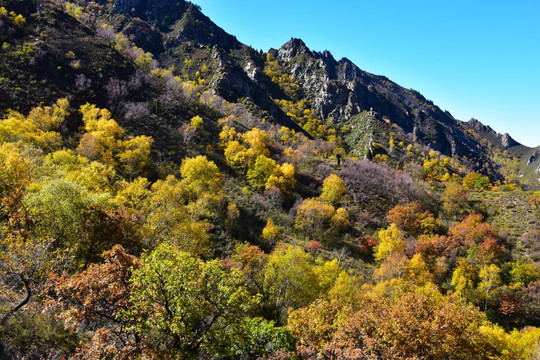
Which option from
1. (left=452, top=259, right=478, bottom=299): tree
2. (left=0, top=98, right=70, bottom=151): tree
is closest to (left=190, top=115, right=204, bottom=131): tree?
(left=0, top=98, right=70, bottom=151): tree

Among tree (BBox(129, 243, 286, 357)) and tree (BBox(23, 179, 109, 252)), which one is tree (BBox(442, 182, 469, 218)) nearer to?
tree (BBox(129, 243, 286, 357))

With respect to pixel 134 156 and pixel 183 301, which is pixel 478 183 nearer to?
pixel 134 156

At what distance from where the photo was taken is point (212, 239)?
49.0m

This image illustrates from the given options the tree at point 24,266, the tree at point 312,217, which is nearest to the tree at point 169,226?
the tree at point 24,266

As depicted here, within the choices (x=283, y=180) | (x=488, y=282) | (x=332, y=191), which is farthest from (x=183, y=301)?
(x=332, y=191)

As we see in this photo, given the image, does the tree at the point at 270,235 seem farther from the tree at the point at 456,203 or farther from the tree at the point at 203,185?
the tree at the point at 456,203

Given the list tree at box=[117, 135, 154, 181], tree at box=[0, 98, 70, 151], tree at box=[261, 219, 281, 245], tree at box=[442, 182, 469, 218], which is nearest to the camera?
tree at box=[0, 98, 70, 151]

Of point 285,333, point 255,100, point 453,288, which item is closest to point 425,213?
point 453,288

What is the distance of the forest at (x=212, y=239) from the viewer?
13297mm

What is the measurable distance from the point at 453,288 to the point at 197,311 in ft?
186

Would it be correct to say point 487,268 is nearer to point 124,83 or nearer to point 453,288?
point 453,288

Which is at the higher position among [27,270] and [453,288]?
[453,288]

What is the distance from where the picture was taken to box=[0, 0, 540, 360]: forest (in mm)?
13297

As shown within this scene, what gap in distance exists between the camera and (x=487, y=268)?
164 ft
